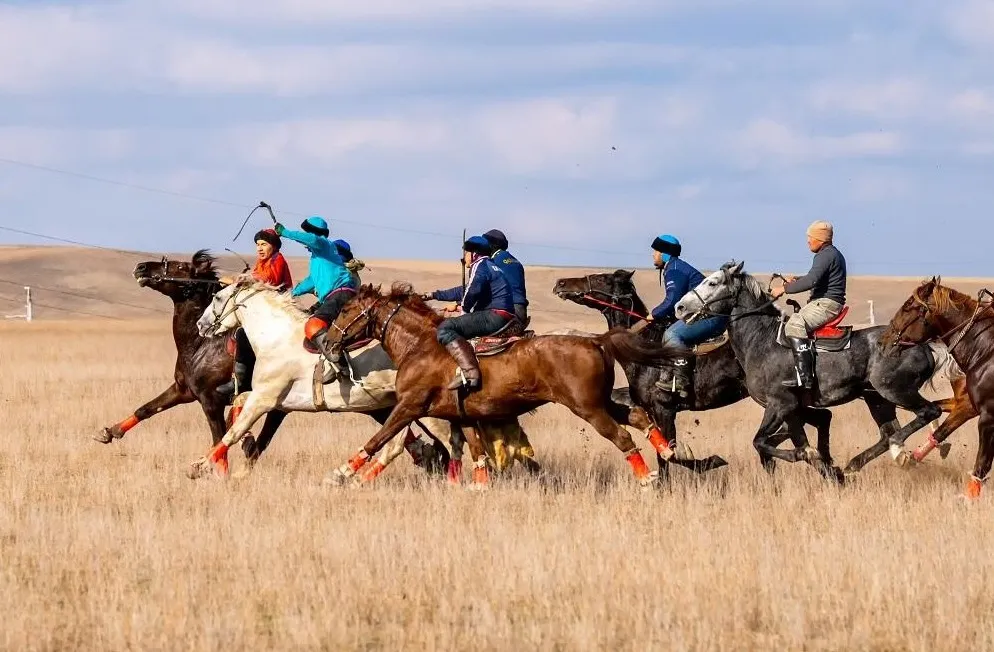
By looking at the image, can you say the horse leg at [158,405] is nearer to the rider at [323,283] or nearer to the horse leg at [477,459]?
the rider at [323,283]

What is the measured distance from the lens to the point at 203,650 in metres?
6.76

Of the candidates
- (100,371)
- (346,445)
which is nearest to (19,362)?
(100,371)

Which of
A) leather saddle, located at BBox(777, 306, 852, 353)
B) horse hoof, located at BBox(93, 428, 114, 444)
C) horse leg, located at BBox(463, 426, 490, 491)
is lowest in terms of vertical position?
horse hoof, located at BBox(93, 428, 114, 444)

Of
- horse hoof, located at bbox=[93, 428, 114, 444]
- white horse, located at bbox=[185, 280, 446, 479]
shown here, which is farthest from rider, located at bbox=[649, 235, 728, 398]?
horse hoof, located at bbox=[93, 428, 114, 444]

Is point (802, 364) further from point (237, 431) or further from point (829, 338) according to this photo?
point (237, 431)

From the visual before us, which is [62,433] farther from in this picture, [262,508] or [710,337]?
[710,337]

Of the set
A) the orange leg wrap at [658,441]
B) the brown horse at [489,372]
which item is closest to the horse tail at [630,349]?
the brown horse at [489,372]

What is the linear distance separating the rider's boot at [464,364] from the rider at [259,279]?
2332 millimetres

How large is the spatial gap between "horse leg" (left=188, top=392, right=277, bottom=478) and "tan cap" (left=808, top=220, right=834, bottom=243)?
5.00 metres

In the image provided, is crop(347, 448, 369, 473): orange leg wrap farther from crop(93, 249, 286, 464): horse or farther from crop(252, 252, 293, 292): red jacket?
crop(252, 252, 293, 292): red jacket

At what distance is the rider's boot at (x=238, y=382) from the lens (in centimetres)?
1333

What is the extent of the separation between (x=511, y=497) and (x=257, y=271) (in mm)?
3830

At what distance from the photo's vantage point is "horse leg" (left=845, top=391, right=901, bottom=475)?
41.3 feet

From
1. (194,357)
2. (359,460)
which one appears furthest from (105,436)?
(359,460)
